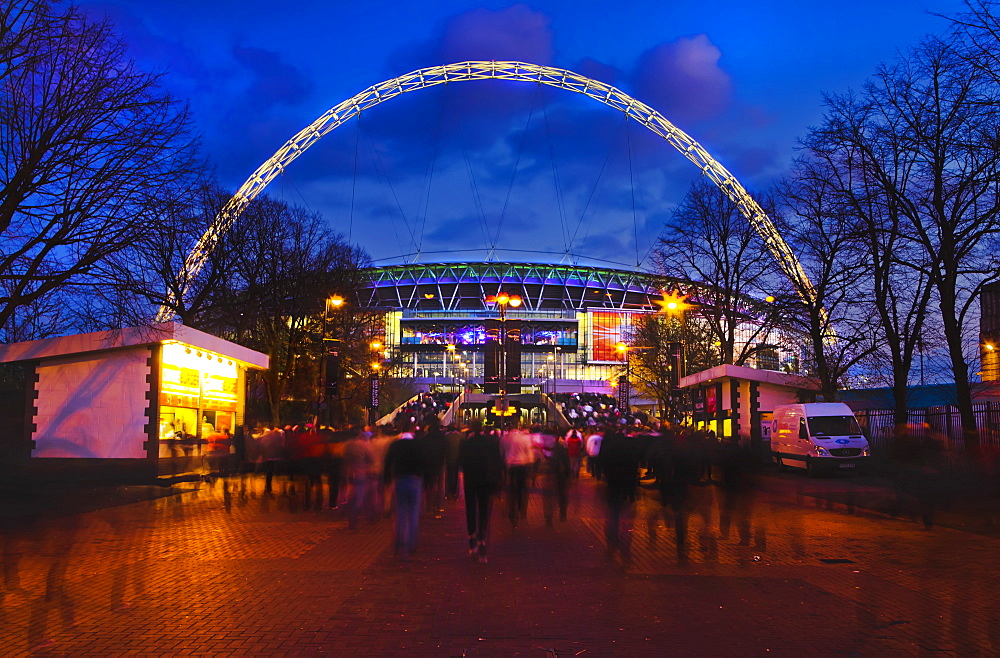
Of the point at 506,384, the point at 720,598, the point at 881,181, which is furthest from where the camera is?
the point at 506,384

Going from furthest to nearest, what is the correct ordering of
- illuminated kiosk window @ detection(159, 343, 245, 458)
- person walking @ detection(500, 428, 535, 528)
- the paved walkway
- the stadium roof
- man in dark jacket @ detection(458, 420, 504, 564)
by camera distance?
the stadium roof < illuminated kiosk window @ detection(159, 343, 245, 458) < person walking @ detection(500, 428, 535, 528) < man in dark jacket @ detection(458, 420, 504, 564) < the paved walkway

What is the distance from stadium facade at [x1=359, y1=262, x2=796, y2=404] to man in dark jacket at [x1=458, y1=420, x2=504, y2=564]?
110 meters

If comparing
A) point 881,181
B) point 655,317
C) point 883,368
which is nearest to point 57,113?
point 881,181

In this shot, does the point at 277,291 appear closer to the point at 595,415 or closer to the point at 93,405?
the point at 93,405

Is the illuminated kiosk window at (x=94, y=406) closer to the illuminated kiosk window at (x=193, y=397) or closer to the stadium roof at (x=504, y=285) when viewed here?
the illuminated kiosk window at (x=193, y=397)

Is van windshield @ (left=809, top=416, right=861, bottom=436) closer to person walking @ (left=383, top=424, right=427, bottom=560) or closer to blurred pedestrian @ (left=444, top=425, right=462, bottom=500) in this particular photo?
blurred pedestrian @ (left=444, top=425, right=462, bottom=500)

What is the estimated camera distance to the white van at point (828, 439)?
27.3m

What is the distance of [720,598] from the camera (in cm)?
882

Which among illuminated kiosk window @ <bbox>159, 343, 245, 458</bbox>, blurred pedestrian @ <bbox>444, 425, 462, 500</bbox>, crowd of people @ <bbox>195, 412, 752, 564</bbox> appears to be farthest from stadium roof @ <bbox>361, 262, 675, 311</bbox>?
blurred pedestrian @ <bbox>444, 425, 462, 500</bbox>

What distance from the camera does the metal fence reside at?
2248cm

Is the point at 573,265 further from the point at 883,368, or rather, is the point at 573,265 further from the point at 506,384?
the point at 883,368

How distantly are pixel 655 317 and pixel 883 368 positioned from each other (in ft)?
112

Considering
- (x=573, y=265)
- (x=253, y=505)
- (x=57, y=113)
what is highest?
(x=573, y=265)

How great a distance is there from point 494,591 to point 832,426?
843 inches
